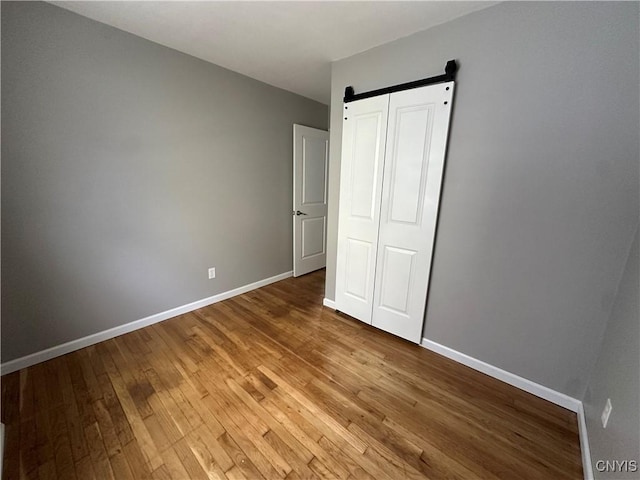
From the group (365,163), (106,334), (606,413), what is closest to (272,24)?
(365,163)

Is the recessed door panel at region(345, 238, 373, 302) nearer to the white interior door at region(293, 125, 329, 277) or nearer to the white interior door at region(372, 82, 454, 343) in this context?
the white interior door at region(372, 82, 454, 343)

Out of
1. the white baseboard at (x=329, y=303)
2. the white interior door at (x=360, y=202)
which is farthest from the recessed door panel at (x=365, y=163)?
the white baseboard at (x=329, y=303)

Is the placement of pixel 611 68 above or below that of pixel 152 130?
above

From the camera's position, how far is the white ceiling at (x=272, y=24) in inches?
63.1

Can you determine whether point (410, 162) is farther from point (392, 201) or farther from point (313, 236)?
point (313, 236)

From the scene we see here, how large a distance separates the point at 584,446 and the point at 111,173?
3.46 m

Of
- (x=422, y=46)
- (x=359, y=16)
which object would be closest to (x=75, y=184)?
(x=359, y=16)

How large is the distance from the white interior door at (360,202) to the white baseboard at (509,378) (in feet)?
2.09

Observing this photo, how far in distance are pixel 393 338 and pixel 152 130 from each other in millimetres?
2747

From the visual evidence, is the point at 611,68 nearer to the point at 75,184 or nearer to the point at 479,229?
the point at 479,229

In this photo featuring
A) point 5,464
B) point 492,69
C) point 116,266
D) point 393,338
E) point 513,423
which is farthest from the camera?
point 393,338

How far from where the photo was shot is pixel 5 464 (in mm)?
1194

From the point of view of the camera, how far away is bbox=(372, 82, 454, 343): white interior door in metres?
1.82

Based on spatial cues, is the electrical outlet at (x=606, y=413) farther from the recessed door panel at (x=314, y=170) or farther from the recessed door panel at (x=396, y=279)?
the recessed door panel at (x=314, y=170)
